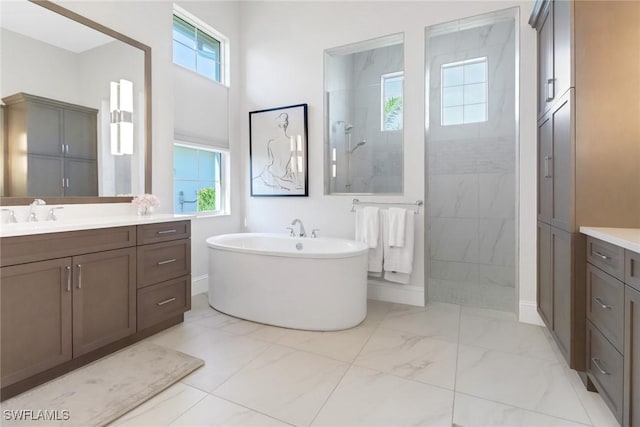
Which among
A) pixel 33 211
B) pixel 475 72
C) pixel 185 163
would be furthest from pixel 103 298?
pixel 475 72

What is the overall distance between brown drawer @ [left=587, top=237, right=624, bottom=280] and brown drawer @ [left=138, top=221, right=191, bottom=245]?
2633mm

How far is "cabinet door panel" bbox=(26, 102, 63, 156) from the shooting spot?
79.7 inches

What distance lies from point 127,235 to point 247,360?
3.78 ft

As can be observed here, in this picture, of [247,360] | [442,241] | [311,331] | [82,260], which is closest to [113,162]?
[82,260]

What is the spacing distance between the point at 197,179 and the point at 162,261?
1368mm

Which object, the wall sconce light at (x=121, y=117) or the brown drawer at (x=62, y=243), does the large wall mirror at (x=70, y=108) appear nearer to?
the wall sconce light at (x=121, y=117)

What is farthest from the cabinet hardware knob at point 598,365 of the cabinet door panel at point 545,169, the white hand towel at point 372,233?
the white hand towel at point 372,233

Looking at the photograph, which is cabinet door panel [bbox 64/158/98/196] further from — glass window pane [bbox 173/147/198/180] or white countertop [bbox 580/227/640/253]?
white countertop [bbox 580/227/640/253]

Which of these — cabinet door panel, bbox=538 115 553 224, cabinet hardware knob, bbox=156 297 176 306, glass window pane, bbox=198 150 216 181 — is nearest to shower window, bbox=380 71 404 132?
cabinet door panel, bbox=538 115 553 224

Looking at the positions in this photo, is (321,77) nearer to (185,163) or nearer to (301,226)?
(301,226)

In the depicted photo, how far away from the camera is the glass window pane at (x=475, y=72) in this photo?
366 cm

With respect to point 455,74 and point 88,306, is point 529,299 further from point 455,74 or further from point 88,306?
point 88,306

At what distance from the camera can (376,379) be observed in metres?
1.77

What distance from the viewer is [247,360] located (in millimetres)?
1978
